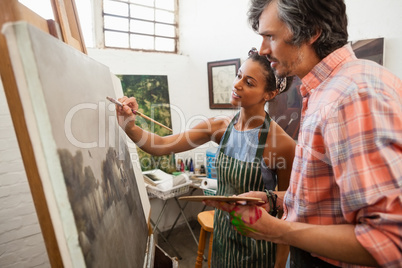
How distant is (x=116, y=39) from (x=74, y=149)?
2.54m

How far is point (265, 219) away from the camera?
72 centimetres

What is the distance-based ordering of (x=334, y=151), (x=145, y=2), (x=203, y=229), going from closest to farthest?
(x=334, y=151) < (x=203, y=229) < (x=145, y=2)

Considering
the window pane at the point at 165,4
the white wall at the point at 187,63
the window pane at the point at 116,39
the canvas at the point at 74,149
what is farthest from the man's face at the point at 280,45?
the window pane at the point at 165,4

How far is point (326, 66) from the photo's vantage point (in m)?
0.75

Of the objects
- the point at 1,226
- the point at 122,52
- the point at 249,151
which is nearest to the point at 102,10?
the point at 122,52

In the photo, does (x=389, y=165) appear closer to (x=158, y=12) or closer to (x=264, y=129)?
(x=264, y=129)

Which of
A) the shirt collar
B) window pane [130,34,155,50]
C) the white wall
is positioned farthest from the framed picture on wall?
the shirt collar

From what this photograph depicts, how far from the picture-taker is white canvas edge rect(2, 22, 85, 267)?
434 mm

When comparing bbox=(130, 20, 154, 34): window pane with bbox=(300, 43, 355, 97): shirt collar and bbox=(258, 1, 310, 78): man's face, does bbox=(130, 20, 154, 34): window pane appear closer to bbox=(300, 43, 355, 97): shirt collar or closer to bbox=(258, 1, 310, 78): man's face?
Result: bbox=(258, 1, 310, 78): man's face

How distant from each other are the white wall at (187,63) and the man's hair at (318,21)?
49.2 inches

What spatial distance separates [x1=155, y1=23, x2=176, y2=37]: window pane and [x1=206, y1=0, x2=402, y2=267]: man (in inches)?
95.0

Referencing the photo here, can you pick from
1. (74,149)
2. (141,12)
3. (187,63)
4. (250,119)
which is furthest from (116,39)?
(74,149)

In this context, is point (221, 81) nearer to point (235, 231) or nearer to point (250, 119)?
point (250, 119)

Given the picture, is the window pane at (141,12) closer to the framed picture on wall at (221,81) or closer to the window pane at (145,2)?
the window pane at (145,2)
